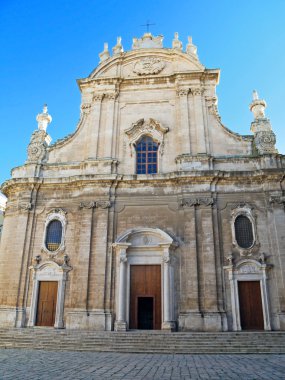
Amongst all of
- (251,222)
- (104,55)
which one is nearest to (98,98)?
(104,55)

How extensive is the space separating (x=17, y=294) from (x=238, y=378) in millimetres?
11942

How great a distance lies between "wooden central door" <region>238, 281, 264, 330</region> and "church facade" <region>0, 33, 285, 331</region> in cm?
4

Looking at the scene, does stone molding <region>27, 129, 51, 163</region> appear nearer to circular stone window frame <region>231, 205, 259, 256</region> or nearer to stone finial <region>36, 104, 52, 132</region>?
stone finial <region>36, 104, 52, 132</region>

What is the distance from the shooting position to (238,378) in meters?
7.19

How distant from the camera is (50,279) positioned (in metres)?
16.1

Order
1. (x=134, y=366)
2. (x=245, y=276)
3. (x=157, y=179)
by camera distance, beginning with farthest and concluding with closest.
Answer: (x=157, y=179) → (x=245, y=276) → (x=134, y=366)

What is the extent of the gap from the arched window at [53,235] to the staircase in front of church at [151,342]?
15.1 feet

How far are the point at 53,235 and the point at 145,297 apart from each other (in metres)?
5.73

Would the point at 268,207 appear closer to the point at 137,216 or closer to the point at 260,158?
the point at 260,158

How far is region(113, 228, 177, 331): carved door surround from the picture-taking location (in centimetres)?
1478

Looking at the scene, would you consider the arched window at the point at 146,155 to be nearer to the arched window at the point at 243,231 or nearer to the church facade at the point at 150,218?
the church facade at the point at 150,218

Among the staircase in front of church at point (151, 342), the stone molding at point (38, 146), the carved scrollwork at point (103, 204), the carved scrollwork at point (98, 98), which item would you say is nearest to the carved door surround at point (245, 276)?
the staircase in front of church at point (151, 342)

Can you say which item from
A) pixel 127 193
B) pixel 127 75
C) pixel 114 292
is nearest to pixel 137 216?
pixel 127 193

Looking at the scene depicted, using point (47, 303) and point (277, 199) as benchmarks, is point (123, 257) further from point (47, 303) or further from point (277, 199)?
point (277, 199)
